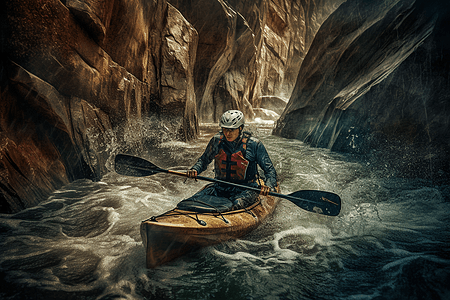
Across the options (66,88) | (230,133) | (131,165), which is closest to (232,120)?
(230,133)

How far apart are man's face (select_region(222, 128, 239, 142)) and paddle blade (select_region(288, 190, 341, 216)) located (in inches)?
42.7

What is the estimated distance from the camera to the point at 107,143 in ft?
17.9

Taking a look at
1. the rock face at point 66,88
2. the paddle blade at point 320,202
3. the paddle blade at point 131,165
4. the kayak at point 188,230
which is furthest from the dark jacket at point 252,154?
the rock face at point 66,88

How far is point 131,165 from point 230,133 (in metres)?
1.55

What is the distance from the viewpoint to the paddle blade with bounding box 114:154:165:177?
3.54 meters

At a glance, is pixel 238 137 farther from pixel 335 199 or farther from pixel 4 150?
pixel 4 150

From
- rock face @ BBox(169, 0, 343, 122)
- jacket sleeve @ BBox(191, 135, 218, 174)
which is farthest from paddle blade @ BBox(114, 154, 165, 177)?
rock face @ BBox(169, 0, 343, 122)

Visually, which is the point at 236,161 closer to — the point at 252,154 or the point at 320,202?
the point at 252,154

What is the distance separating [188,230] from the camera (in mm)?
2275

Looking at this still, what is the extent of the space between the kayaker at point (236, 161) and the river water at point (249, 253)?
1.91 ft

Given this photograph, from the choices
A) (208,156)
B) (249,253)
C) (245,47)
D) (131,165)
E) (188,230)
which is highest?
(245,47)

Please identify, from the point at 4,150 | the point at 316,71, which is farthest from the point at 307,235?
the point at 316,71

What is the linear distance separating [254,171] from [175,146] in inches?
211

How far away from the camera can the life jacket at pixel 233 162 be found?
3256 mm
